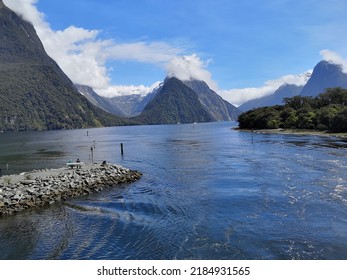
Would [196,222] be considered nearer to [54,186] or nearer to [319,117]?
[54,186]

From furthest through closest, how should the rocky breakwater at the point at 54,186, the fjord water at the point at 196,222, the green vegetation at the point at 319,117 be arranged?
the green vegetation at the point at 319,117
the rocky breakwater at the point at 54,186
the fjord water at the point at 196,222

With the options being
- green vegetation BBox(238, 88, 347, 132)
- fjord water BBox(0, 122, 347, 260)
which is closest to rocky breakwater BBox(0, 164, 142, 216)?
fjord water BBox(0, 122, 347, 260)

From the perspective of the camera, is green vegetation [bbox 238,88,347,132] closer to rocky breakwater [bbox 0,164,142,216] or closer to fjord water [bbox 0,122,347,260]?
fjord water [bbox 0,122,347,260]

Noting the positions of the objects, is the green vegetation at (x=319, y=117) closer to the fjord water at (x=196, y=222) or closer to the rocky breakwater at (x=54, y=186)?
the fjord water at (x=196, y=222)

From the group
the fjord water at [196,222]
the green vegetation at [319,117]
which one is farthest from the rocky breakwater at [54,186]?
the green vegetation at [319,117]

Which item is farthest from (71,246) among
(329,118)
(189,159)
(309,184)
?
(329,118)

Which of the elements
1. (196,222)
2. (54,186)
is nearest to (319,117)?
(54,186)

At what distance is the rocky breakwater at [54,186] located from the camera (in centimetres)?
3516

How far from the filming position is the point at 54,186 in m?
40.3

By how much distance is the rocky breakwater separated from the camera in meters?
35.2

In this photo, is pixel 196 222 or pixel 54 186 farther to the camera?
pixel 54 186

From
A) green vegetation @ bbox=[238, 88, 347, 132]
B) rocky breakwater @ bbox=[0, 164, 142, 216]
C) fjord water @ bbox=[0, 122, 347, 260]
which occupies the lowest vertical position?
fjord water @ bbox=[0, 122, 347, 260]

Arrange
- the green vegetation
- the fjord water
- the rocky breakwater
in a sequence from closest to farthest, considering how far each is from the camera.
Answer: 1. the fjord water
2. the rocky breakwater
3. the green vegetation

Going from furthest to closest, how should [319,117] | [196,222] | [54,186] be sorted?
[319,117] → [54,186] → [196,222]
